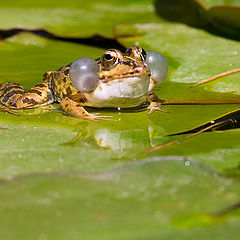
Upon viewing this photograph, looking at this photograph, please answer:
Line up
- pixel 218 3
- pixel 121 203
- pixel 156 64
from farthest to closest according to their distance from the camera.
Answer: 1. pixel 218 3
2. pixel 156 64
3. pixel 121 203

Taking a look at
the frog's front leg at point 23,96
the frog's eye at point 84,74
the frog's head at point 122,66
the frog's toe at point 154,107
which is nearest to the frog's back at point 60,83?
the frog's front leg at point 23,96

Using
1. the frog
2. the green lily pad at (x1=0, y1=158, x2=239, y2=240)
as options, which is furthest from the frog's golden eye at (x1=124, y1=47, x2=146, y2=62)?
the green lily pad at (x1=0, y1=158, x2=239, y2=240)

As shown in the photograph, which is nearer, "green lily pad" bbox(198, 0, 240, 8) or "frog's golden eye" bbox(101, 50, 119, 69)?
"frog's golden eye" bbox(101, 50, 119, 69)

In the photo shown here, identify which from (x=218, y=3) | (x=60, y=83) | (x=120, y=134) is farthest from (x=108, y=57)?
(x=218, y=3)

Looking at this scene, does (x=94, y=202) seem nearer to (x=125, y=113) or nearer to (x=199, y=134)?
(x=199, y=134)

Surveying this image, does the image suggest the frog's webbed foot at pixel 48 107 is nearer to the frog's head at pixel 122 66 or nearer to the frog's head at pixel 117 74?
the frog's head at pixel 117 74

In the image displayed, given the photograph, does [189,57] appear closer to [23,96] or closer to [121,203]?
[23,96]

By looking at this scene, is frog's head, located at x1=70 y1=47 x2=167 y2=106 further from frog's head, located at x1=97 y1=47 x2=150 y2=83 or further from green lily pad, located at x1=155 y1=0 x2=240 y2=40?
green lily pad, located at x1=155 y1=0 x2=240 y2=40
